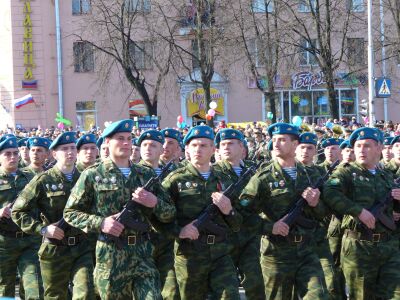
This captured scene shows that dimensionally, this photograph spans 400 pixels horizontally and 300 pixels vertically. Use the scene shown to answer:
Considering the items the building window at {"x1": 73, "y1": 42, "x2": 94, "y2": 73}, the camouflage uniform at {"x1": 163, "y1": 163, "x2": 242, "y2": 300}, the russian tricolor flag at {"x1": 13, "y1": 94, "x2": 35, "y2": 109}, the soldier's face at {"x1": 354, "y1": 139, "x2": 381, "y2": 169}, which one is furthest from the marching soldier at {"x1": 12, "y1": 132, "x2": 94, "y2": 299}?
the building window at {"x1": 73, "y1": 42, "x2": 94, "y2": 73}

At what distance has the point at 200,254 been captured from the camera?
25.0 feet

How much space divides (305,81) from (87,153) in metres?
27.9

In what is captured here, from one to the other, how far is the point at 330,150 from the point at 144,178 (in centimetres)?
544

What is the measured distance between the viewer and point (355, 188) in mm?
7949

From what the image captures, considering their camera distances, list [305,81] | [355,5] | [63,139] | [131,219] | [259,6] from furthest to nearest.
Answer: [305,81], [259,6], [355,5], [63,139], [131,219]

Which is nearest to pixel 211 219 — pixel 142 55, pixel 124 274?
pixel 124 274

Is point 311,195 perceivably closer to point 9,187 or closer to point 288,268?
point 288,268

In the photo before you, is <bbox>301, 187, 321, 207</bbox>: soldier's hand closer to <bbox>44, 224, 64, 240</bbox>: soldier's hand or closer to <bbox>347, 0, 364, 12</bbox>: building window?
<bbox>44, 224, 64, 240</bbox>: soldier's hand

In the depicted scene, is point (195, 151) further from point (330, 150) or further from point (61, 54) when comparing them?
point (61, 54)

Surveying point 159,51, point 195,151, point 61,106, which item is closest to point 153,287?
point 195,151

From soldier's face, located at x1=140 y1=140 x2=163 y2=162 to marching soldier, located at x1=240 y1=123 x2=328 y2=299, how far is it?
204cm

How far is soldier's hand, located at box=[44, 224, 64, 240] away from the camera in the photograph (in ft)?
25.7

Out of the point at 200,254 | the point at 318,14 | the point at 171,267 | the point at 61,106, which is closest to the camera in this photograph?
the point at 200,254

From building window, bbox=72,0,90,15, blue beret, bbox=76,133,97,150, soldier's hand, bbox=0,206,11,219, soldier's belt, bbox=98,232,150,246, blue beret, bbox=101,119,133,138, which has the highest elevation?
building window, bbox=72,0,90,15
